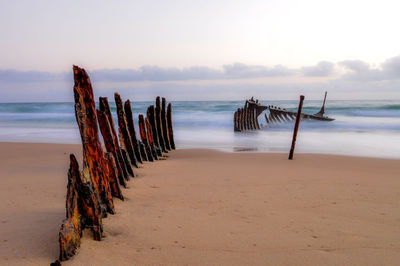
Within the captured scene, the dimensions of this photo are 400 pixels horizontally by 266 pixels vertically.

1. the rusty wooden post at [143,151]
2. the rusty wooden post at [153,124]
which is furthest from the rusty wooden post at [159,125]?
the rusty wooden post at [143,151]

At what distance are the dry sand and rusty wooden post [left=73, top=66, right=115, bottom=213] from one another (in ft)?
1.18

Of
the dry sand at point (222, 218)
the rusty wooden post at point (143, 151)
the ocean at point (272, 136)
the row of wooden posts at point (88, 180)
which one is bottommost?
the ocean at point (272, 136)

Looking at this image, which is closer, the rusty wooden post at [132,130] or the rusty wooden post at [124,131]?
the rusty wooden post at [124,131]

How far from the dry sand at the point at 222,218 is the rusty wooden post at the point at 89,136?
0.36 m

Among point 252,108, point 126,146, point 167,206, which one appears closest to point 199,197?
point 167,206

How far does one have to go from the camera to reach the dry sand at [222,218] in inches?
106

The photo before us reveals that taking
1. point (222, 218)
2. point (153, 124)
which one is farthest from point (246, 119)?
point (222, 218)

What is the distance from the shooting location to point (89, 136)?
3250 mm

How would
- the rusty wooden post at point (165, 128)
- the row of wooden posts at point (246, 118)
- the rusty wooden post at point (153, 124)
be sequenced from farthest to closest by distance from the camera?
the row of wooden posts at point (246, 118) < the rusty wooden post at point (165, 128) < the rusty wooden post at point (153, 124)

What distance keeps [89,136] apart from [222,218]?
159 cm

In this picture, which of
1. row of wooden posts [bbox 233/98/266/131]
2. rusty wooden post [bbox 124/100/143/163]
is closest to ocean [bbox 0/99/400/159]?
row of wooden posts [bbox 233/98/266/131]

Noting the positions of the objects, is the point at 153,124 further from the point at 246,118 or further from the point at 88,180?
the point at 246,118

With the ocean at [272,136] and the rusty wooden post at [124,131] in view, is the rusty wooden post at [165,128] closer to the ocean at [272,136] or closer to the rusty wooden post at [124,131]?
the ocean at [272,136]

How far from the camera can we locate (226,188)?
4945mm
